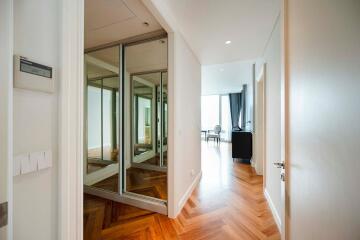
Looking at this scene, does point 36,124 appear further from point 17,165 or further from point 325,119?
point 325,119

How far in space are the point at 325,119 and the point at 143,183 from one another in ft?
10.5

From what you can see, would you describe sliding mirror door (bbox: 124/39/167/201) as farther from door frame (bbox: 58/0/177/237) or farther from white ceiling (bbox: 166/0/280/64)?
door frame (bbox: 58/0/177/237)

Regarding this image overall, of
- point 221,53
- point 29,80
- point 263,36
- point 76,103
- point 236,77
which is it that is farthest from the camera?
point 236,77

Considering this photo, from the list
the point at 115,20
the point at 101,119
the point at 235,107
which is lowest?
the point at 101,119

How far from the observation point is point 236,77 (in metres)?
5.97

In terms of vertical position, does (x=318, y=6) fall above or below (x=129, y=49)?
below

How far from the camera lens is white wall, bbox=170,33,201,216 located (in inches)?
87.6

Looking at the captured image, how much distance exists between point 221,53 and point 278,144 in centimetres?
205

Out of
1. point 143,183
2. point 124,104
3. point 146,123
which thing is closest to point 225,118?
point 146,123

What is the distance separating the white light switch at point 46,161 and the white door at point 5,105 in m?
0.14

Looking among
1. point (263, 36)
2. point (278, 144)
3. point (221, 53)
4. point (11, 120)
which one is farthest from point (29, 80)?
point (221, 53)

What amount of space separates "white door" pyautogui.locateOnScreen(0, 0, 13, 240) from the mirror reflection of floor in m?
2.25

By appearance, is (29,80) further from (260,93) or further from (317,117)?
(260,93)

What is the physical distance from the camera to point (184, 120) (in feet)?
8.65
